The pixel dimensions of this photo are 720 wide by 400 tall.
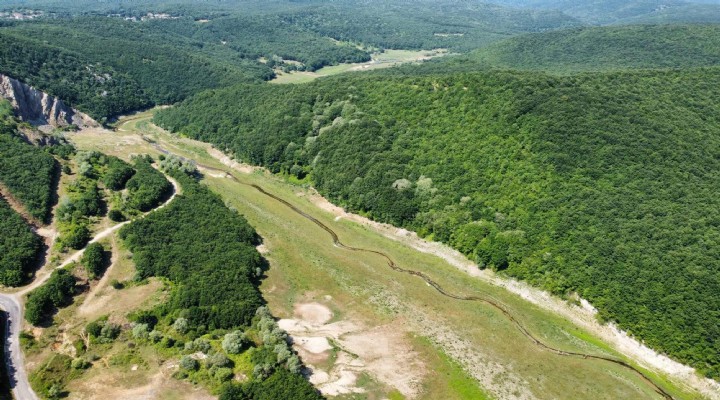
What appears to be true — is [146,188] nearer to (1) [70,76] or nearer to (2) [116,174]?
(2) [116,174]

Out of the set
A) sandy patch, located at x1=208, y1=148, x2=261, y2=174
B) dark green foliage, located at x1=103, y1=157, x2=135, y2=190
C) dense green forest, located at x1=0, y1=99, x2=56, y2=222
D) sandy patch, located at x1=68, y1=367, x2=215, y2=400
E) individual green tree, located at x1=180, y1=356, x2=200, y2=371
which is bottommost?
sandy patch, located at x1=208, y1=148, x2=261, y2=174

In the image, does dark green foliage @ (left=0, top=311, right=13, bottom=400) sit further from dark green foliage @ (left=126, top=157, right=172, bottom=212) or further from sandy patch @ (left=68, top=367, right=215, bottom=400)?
dark green foliage @ (left=126, top=157, right=172, bottom=212)

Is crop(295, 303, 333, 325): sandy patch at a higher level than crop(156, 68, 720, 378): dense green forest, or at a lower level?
lower

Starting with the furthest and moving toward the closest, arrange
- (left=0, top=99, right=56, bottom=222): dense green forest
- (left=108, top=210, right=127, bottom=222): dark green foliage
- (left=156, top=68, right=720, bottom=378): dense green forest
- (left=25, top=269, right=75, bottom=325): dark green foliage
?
(left=108, top=210, right=127, bottom=222): dark green foliage → (left=0, top=99, right=56, bottom=222): dense green forest → (left=156, top=68, right=720, bottom=378): dense green forest → (left=25, top=269, right=75, bottom=325): dark green foliage

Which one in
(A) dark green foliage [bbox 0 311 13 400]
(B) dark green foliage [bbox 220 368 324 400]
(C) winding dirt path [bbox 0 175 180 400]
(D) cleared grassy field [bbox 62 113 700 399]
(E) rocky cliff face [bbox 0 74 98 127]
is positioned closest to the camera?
(B) dark green foliage [bbox 220 368 324 400]

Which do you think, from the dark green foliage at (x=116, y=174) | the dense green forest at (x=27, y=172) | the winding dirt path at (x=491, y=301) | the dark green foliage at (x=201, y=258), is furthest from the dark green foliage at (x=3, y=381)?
the winding dirt path at (x=491, y=301)

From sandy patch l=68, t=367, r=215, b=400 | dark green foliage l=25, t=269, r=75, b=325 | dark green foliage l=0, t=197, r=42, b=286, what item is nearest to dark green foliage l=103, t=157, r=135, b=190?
dark green foliage l=0, t=197, r=42, b=286

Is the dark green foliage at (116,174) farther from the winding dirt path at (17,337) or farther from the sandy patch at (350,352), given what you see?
the sandy patch at (350,352)
